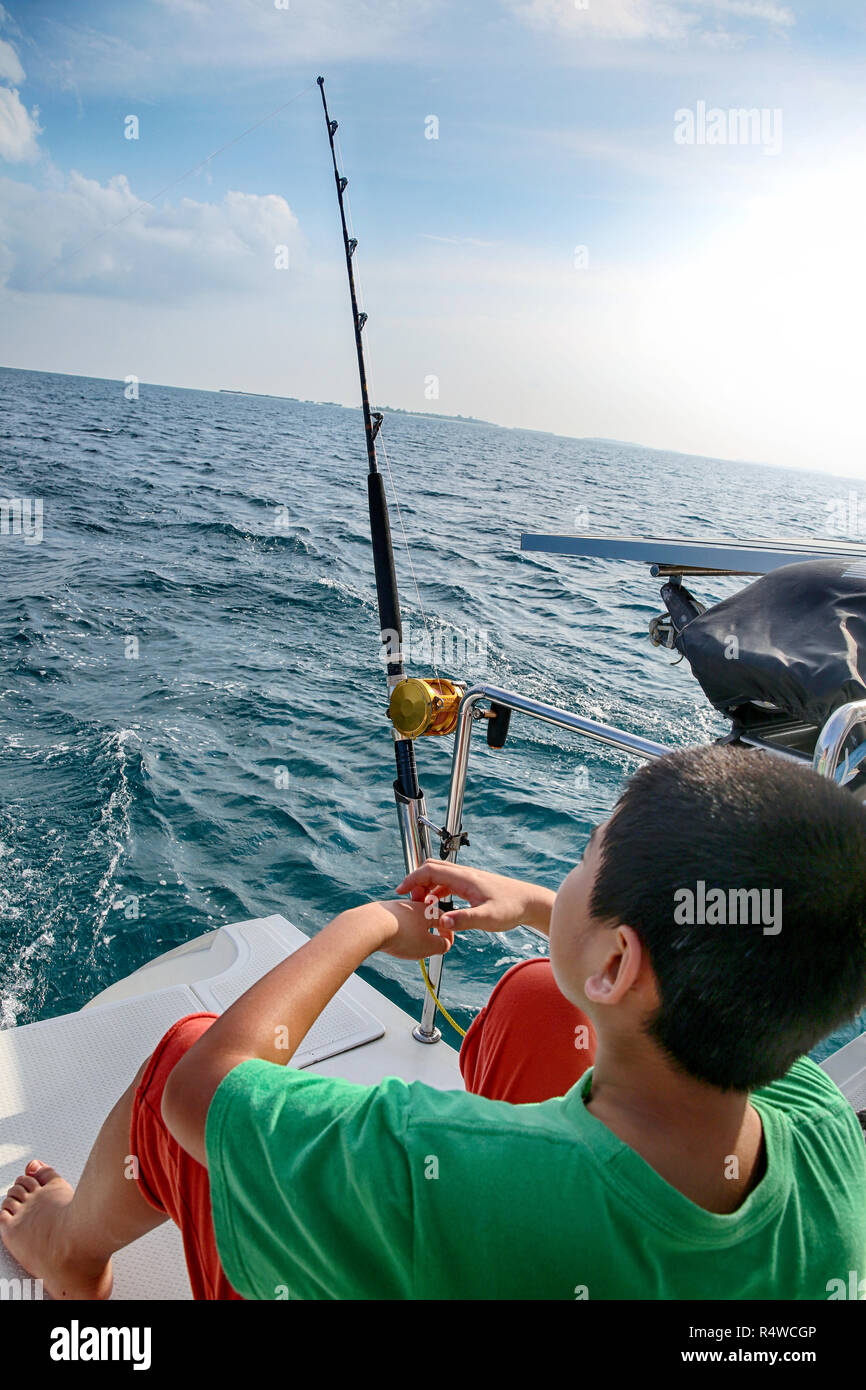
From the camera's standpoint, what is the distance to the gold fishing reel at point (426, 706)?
1.82m

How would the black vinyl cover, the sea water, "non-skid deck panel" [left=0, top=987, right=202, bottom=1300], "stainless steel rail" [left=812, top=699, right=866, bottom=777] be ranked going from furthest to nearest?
the sea water < "non-skid deck panel" [left=0, top=987, right=202, bottom=1300] < the black vinyl cover < "stainless steel rail" [left=812, top=699, right=866, bottom=777]

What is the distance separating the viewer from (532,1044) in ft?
Result: 3.70

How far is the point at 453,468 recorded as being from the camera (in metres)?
30.3

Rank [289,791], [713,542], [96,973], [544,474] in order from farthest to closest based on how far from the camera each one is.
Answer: [544,474] < [289,791] < [96,973] < [713,542]

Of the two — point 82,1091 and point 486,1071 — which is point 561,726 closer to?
point 486,1071

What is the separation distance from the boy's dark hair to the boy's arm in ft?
1.27

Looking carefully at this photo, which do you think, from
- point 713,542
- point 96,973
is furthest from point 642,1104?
point 96,973

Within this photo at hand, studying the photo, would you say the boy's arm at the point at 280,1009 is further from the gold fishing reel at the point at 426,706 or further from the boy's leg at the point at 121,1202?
the gold fishing reel at the point at 426,706

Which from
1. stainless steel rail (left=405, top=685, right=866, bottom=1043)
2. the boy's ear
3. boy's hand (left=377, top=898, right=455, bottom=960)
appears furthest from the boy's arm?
stainless steel rail (left=405, top=685, right=866, bottom=1043)

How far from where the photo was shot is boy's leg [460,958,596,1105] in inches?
43.9

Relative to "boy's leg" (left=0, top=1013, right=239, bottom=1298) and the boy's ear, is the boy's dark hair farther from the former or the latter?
"boy's leg" (left=0, top=1013, right=239, bottom=1298)
